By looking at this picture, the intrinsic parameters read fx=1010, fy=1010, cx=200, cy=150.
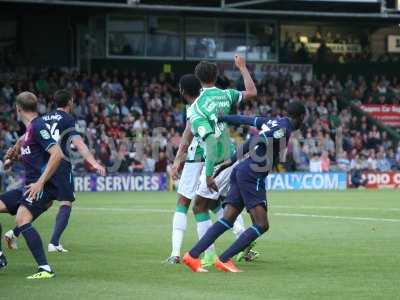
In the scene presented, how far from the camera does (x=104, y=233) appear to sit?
684 inches

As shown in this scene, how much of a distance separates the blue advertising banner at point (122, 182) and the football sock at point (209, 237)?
76.9 feet

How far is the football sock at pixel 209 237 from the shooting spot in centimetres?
1145

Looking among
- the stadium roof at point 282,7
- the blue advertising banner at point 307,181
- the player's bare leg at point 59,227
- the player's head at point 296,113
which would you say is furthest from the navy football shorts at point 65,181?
the stadium roof at point 282,7

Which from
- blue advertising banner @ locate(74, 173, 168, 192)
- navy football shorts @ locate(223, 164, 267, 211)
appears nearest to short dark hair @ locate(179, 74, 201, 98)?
navy football shorts @ locate(223, 164, 267, 211)

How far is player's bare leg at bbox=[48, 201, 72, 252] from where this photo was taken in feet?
46.5

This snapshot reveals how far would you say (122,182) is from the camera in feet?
117

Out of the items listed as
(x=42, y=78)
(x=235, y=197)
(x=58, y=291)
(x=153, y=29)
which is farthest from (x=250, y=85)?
(x=153, y=29)

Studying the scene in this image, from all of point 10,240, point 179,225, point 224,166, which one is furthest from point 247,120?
point 10,240

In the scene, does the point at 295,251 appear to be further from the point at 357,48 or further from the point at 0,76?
the point at 357,48

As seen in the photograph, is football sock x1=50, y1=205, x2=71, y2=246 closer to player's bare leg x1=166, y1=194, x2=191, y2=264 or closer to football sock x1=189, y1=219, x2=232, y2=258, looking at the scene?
player's bare leg x1=166, y1=194, x2=191, y2=264

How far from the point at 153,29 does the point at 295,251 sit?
32.7 m

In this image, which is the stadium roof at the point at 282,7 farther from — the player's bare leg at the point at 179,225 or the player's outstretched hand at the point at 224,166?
the player's outstretched hand at the point at 224,166

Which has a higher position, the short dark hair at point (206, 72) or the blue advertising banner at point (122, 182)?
the short dark hair at point (206, 72)

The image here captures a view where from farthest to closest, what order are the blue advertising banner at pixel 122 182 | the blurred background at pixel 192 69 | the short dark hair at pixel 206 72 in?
the blurred background at pixel 192 69, the blue advertising banner at pixel 122 182, the short dark hair at pixel 206 72
